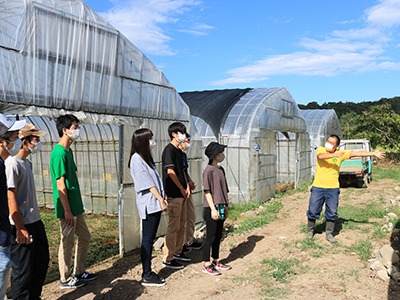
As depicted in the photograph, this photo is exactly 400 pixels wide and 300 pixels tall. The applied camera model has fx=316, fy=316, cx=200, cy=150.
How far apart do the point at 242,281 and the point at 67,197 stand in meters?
2.67

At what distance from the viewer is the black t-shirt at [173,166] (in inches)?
188

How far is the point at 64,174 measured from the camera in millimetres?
3885

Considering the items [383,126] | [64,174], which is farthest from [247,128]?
[383,126]

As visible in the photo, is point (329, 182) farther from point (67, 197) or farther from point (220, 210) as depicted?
point (67, 197)

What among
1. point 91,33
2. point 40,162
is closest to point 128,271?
point 91,33

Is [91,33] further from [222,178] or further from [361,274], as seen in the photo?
[361,274]

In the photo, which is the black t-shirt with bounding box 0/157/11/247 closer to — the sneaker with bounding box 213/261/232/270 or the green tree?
the sneaker with bounding box 213/261/232/270

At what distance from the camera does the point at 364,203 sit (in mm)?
10016

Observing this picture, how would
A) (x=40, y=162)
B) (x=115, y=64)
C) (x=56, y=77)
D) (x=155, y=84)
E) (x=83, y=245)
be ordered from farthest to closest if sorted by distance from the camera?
(x=40, y=162), (x=155, y=84), (x=115, y=64), (x=56, y=77), (x=83, y=245)

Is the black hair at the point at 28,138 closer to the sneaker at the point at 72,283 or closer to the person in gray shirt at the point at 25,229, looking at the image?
the person in gray shirt at the point at 25,229

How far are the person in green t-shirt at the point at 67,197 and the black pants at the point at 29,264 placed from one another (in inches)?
20.1

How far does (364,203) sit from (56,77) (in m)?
9.49

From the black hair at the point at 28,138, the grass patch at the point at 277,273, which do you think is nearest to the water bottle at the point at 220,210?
the grass patch at the point at 277,273

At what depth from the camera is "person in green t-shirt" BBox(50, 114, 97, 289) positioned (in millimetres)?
3848
